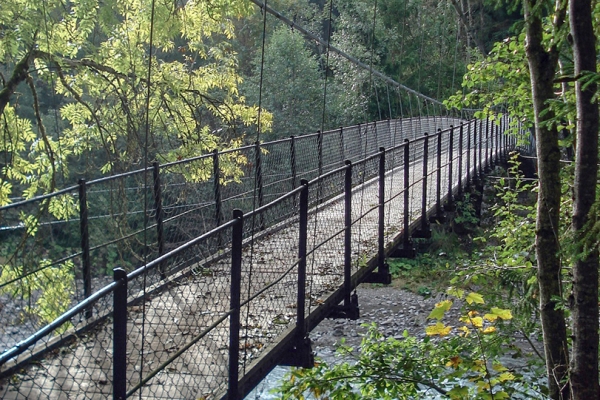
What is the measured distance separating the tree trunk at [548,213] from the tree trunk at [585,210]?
14.7 inches

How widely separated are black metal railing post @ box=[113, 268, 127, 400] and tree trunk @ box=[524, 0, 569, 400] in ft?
7.68

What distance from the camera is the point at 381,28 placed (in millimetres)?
21766

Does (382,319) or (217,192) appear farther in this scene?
(382,319)

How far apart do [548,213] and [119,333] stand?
2.48 metres

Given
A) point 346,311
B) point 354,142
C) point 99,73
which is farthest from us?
point 354,142

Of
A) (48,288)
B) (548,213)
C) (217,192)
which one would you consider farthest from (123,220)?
(548,213)

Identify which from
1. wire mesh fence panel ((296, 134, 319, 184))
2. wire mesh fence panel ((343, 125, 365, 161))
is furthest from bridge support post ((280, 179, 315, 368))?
wire mesh fence panel ((343, 125, 365, 161))

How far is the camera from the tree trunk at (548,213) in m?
3.68

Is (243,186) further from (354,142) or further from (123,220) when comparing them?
(123,220)

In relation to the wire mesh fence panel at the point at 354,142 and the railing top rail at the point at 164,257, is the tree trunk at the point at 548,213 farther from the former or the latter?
the wire mesh fence panel at the point at 354,142

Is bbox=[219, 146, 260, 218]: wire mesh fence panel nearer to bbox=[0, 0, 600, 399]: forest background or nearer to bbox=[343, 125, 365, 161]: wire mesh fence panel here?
bbox=[0, 0, 600, 399]: forest background

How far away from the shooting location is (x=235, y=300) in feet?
8.22

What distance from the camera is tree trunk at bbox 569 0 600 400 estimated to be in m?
3.18

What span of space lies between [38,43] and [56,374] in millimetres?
4406
